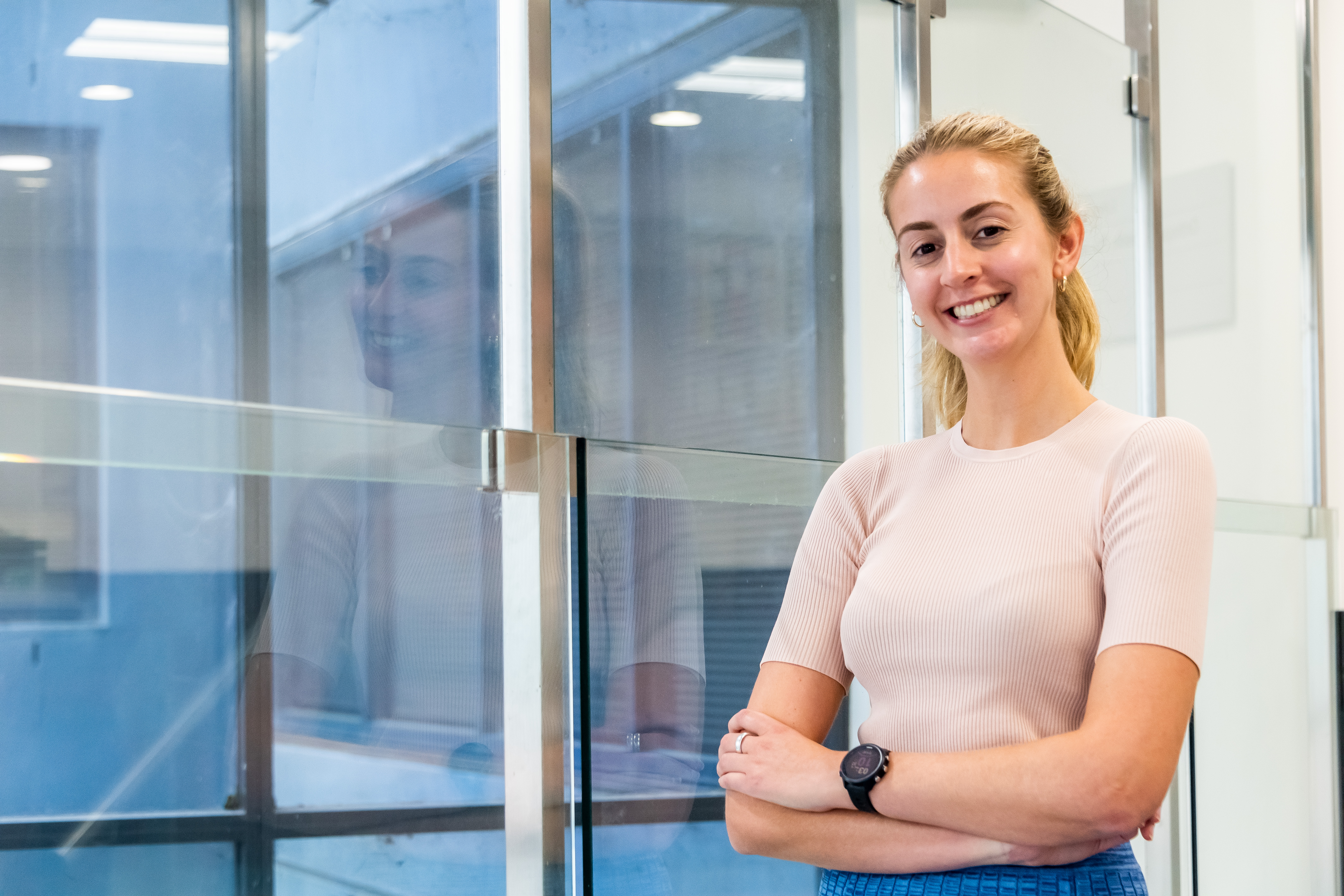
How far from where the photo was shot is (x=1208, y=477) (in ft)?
4.66

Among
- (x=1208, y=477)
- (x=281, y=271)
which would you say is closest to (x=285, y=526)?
(x=281, y=271)

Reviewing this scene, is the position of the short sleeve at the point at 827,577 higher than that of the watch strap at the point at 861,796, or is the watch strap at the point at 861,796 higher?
the short sleeve at the point at 827,577

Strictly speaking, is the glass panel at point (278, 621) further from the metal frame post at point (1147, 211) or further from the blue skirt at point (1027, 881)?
the metal frame post at point (1147, 211)

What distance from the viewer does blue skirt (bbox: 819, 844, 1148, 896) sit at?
4.51 ft

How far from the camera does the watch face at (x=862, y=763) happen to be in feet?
4.59

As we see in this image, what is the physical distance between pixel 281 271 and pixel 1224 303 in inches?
115

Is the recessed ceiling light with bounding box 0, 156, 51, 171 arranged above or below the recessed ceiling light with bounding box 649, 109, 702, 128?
below

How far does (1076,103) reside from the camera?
3092 millimetres

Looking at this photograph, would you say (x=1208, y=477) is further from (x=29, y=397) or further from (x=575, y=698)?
(x=29, y=397)

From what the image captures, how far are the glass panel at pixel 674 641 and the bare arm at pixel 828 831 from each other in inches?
13.7

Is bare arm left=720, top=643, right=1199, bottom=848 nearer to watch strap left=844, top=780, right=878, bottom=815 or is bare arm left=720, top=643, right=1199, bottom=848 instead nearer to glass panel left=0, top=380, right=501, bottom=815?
watch strap left=844, top=780, right=878, bottom=815

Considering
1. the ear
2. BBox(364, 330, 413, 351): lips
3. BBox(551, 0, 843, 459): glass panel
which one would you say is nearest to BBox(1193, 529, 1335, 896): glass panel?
BBox(551, 0, 843, 459): glass panel

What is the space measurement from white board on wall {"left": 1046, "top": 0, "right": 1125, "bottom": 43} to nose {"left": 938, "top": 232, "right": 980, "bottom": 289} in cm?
175

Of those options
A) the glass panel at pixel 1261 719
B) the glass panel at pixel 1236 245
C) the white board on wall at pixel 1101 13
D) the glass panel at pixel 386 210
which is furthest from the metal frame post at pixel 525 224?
the glass panel at pixel 1261 719
